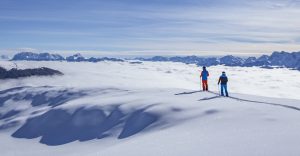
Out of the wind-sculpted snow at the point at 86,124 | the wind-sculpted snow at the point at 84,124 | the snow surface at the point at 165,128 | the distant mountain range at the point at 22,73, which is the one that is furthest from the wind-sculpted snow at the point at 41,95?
the distant mountain range at the point at 22,73

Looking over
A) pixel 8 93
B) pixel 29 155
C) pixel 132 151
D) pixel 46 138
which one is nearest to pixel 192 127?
pixel 132 151

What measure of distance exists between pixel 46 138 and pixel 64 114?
4045 millimetres

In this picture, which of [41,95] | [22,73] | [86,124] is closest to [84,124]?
[86,124]

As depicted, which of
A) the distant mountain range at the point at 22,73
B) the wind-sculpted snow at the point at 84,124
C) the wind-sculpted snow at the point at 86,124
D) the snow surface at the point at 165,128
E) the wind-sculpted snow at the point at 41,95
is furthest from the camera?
the distant mountain range at the point at 22,73

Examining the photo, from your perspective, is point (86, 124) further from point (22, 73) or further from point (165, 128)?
point (22, 73)

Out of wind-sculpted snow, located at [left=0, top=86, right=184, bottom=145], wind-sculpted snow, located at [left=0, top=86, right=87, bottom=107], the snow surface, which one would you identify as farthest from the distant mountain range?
the snow surface

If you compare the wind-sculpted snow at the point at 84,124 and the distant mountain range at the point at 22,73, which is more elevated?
the distant mountain range at the point at 22,73

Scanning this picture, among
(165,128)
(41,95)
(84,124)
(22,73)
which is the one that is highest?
(22,73)

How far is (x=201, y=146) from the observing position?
46.3 feet

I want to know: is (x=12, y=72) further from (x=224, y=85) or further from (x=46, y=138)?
(x=224, y=85)

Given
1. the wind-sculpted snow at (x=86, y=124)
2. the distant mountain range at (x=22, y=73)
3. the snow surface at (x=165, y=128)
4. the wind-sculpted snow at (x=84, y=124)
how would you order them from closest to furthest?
the snow surface at (x=165, y=128), the wind-sculpted snow at (x=86, y=124), the wind-sculpted snow at (x=84, y=124), the distant mountain range at (x=22, y=73)

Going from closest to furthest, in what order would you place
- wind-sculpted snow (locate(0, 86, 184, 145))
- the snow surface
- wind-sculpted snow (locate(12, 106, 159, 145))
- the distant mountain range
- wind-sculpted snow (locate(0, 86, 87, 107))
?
the snow surface < wind-sculpted snow (locate(0, 86, 184, 145)) < wind-sculpted snow (locate(12, 106, 159, 145)) < wind-sculpted snow (locate(0, 86, 87, 107)) < the distant mountain range

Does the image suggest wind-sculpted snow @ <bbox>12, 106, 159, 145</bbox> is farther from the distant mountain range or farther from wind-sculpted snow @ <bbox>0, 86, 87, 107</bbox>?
the distant mountain range

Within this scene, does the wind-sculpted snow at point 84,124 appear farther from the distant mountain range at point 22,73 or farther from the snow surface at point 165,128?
the distant mountain range at point 22,73
